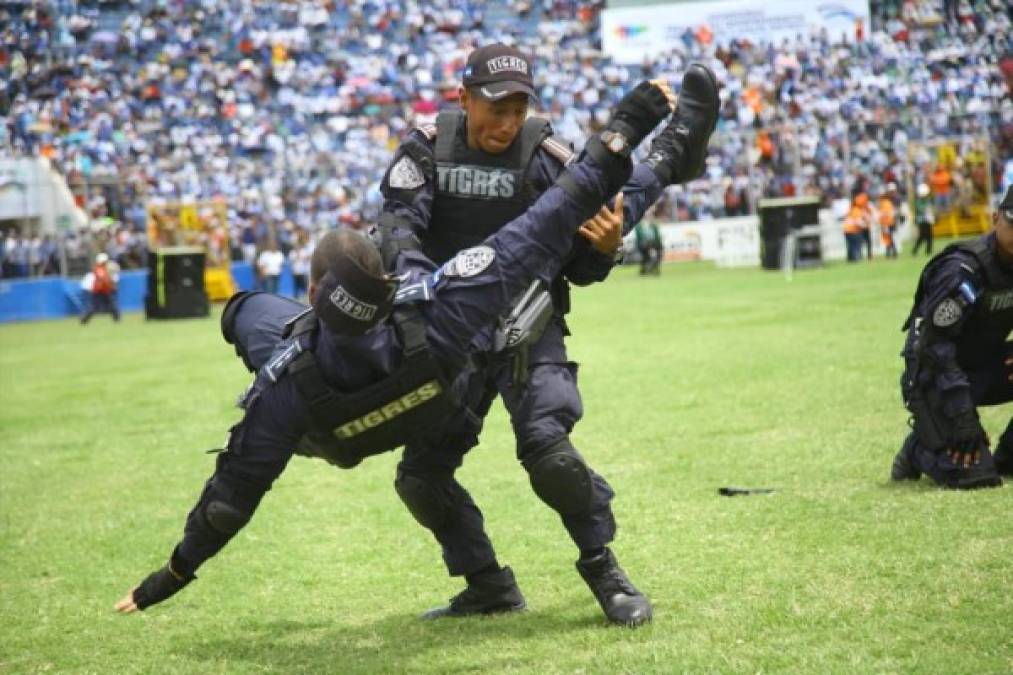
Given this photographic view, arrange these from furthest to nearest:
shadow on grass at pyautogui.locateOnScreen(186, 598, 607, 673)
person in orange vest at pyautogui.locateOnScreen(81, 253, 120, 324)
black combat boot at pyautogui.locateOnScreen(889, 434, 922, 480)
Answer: person in orange vest at pyautogui.locateOnScreen(81, 253, 120, 324), black combat boot at pyautogui.locateOnScreen(889, 434, 922, 480), shadow on grass at pyautogui.locateOnScreen(186, 598, 607, 673)

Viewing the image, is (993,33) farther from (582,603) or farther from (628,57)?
(582,603)

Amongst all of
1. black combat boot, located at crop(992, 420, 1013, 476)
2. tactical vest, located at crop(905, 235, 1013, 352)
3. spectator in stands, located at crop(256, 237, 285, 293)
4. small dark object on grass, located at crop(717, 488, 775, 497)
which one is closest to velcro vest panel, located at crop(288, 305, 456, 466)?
small dark object on grass, located at crop(717, 488, 775, 497)

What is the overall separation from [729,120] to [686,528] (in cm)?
3712

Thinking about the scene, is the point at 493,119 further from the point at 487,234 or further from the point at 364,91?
the point at 364,91

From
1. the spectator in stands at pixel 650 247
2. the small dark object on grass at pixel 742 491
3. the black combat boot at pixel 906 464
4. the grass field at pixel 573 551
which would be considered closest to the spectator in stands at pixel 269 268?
the spectator in stands at pixel 650 247

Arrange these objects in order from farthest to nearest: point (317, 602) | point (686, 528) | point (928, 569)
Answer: point (686, 528) → point (317, 602) → point (928, 569)

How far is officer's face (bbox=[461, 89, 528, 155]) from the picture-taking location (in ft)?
17.7

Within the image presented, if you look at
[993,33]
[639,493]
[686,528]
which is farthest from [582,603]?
[993,33]

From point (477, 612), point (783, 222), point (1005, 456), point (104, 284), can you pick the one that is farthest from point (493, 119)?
point (104, 284)

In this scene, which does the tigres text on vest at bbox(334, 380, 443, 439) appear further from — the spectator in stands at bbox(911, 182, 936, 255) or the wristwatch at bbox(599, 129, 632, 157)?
the spectator in stands at bbox(911, 182, 936, 255)

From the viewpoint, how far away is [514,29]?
1855 inches

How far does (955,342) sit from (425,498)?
3301 millimetres

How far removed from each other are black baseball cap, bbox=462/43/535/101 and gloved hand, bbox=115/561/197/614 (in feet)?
7.05

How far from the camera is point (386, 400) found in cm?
462
